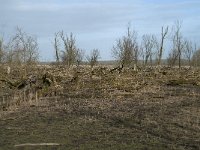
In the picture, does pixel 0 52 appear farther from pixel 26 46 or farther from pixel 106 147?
pixel 106 147

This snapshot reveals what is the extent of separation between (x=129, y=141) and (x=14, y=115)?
16.7 feet

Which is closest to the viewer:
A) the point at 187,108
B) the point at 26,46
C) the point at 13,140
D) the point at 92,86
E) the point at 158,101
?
the point at 13,140

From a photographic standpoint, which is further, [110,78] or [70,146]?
[110,78]

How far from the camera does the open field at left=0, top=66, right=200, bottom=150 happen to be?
9086 mm

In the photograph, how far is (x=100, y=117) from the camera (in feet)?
37.8

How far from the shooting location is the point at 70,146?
8.89 m

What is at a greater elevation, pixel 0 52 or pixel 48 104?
pixel 0 52

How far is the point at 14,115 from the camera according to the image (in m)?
A: 12.9

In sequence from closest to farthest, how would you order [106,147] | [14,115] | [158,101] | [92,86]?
[106,147] → [14,115] → [158,101] → [92,86]

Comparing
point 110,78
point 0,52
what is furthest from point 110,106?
point 0,52

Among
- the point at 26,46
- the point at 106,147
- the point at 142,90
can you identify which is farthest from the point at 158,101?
the point at 26,46

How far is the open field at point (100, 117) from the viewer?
9086 mm

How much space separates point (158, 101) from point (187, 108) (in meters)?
1.95

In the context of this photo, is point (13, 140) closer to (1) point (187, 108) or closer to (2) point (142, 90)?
(1) point (187, 108)
